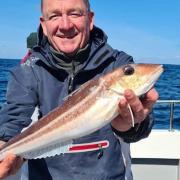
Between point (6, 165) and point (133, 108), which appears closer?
point (133, 108)

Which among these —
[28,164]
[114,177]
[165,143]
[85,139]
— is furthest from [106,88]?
[165,143]

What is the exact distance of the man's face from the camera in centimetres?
335

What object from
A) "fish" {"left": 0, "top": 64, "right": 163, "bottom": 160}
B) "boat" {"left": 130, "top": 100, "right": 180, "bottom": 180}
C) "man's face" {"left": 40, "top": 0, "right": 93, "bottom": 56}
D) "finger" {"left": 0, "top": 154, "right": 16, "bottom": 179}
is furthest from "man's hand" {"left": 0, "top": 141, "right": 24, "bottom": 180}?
"boat" {"left": 130, "top": 100, "right": 180, "bottom": 180}

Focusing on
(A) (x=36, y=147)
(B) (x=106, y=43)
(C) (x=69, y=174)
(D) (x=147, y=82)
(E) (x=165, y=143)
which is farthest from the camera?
(E) (x=165, y=143)

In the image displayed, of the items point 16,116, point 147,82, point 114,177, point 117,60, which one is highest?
point 117,60

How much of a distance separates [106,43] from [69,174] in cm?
110

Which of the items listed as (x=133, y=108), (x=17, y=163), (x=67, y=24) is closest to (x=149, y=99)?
(x=133, y=108)

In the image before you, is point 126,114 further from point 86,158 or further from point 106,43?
point 106,43

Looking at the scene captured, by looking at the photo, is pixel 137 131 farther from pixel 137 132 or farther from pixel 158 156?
pixel 158 156

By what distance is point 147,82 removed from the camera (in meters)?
2.97

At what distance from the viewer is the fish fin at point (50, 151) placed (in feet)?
10.2

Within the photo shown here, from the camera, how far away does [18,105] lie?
11.2 ft

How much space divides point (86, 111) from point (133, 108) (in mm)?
321

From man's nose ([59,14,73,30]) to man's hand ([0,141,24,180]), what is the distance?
103cm
